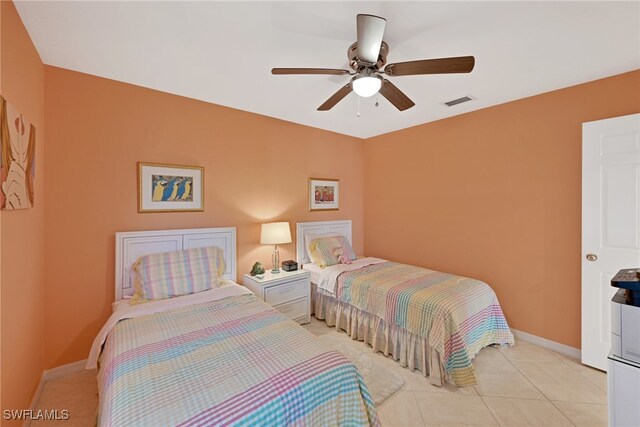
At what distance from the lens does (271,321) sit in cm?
189

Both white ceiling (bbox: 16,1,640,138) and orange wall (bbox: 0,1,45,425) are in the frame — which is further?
white ceiling (bbox: 16,1,640,138)

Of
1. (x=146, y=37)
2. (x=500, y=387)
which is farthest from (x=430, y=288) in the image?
(x=146, y=37)

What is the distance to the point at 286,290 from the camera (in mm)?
3072

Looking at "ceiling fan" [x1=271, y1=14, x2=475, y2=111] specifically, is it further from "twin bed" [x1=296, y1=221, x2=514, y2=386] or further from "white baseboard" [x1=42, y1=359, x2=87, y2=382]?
"white baseboard" [x1=42, y1=359, x2=87, y2=382]

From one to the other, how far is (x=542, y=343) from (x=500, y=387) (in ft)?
3.39

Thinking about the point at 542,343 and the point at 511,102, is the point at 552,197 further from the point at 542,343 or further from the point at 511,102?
the point at 542,343

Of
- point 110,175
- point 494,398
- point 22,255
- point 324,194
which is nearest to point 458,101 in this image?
point 324,194

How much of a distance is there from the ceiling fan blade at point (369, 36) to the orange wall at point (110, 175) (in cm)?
201

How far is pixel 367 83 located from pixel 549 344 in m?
3.14

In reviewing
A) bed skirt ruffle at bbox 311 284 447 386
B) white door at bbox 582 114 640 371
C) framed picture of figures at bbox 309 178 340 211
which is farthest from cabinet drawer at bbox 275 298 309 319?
white door at bbox 582 114 640 371

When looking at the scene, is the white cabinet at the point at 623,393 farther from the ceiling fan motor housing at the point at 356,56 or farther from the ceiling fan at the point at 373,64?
the ceiling fan motor housing at the point at 356,56

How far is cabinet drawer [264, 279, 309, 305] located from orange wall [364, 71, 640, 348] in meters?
1.73

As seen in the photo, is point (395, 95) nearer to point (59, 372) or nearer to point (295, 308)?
point (295, 308)

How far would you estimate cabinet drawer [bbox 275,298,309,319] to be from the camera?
10.0 feet
